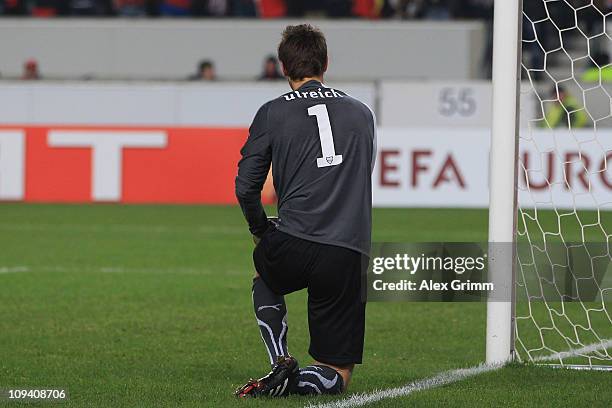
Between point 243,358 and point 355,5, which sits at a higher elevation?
point 355,5

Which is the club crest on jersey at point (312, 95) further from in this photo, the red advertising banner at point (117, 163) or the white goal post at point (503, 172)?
the red advertising banner at point (117, 163)

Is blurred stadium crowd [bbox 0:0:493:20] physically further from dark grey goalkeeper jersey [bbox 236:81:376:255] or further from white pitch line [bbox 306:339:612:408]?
dark grey goalkeeper jersey [bbox 236:81:376:255]

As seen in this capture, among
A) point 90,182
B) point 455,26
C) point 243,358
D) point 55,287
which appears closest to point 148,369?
point 243,358

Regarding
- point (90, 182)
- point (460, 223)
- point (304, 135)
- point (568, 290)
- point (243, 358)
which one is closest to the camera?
point (304, 135)

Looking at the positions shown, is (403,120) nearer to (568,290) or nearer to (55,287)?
(55,287)

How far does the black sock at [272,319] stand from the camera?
601 cm

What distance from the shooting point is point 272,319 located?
19.7 ft

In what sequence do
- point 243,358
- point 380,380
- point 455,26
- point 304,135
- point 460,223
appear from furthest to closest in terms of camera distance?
1. point 455,26
2. point 460,223
3. point 243,358
4. point 380,380
5. point 304,135

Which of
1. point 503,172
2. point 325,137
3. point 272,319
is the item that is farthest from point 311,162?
point 503,172

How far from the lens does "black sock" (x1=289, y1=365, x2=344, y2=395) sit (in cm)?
593

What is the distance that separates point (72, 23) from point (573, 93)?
9602 mm

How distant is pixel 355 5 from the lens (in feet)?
83.2

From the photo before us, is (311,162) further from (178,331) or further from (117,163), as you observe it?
(117,163)

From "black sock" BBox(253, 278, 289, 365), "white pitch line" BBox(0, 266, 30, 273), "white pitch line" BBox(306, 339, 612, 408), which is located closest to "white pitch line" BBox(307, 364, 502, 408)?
"white pitch line" BBox(306, 339, 612, 408)
